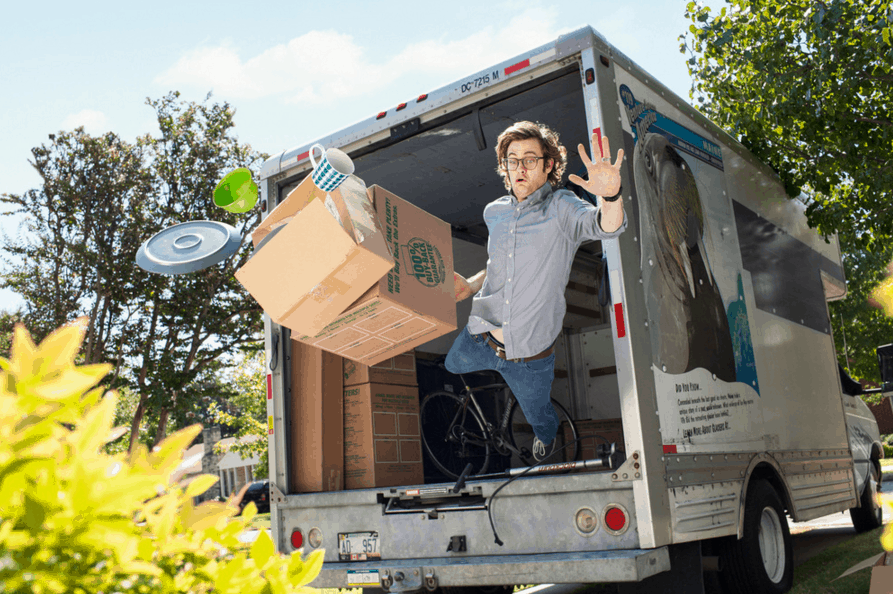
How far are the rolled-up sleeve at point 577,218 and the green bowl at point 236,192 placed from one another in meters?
1.77

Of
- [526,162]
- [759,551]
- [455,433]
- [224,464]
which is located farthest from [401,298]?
[224,464]

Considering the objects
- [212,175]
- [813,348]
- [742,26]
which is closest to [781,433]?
[813,348]

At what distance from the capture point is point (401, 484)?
450 centimetres

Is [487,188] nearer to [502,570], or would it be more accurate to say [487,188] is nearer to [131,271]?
[502,570]

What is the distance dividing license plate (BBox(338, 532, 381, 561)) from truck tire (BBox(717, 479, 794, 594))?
5.82 ft

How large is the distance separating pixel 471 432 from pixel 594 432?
999mm

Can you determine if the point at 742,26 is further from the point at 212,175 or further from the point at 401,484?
the point at 212,175

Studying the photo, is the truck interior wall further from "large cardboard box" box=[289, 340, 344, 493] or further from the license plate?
the license plate

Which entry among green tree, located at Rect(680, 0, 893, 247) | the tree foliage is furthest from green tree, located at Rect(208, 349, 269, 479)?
green tree, located at Rect(680, 0, 893, 247)

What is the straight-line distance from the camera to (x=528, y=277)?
12.5 feet

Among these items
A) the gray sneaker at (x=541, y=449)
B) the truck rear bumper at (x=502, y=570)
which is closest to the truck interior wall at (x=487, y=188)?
the gray sneaker at (x=541, y=449)

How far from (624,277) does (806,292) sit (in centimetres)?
312

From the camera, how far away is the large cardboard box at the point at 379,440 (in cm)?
432

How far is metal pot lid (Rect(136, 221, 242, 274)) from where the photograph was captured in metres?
3.69
